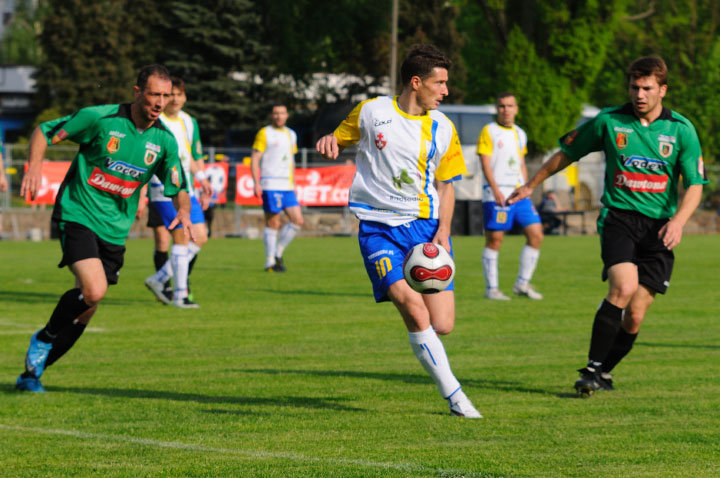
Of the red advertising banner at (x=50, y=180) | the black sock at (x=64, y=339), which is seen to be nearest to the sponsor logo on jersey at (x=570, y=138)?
the black sock at (x=64, y=339)

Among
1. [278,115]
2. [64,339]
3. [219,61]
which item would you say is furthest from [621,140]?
[219,61]

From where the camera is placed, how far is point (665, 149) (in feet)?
25.2

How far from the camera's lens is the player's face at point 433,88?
7113mm

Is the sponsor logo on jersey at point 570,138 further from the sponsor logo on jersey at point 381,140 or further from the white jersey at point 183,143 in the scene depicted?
the white jersey at point 183,143

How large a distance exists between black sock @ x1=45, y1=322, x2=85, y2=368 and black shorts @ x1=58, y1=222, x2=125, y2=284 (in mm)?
379

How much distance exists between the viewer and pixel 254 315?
41.8ft

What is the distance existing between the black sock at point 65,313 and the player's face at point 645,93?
12.4 feet

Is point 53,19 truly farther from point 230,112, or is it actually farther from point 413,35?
point 413,35

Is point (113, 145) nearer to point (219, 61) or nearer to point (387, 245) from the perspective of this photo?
point (387, 245)

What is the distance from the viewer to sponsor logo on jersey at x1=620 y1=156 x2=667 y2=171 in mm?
7715

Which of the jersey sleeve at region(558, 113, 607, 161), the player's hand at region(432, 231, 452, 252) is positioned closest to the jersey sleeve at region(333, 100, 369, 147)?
the player's hand at region(432, 231, 452, 252)

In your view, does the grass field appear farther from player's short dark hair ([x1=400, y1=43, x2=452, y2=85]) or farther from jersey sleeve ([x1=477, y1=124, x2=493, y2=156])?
player's short dark hair ([x1=400, y1=43, x2=452, y2=85])

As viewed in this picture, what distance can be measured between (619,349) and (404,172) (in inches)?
78.9

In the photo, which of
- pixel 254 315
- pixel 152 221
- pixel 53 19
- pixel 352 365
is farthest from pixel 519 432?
pixel 53 19
